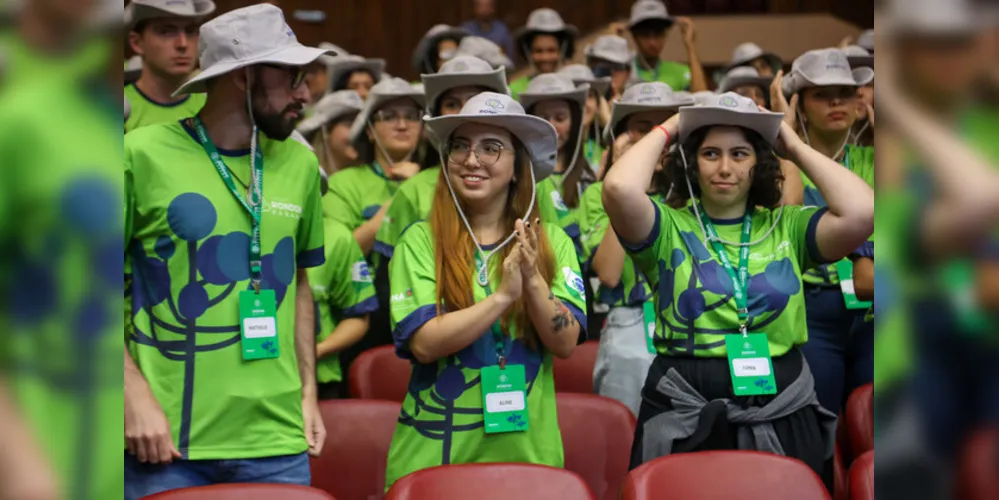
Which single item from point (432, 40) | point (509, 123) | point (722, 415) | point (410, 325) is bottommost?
point (722, 415)

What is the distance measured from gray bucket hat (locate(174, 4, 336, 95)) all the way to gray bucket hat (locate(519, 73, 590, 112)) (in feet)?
6.82

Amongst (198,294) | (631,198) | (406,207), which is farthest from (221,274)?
(406,207)

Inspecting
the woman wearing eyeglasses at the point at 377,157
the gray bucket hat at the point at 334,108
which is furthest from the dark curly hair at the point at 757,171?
the gray bucket hat at the point at 334,108

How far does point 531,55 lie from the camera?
6.54 meters

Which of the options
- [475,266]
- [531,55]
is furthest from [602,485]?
[531,55]

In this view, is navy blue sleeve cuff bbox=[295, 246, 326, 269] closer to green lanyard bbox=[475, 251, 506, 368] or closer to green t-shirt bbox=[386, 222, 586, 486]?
green t-shirt bbox=[386, 222, 586, 486]

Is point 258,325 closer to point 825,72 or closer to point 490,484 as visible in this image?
point 490,484

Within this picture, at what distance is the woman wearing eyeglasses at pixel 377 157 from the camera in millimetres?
4309

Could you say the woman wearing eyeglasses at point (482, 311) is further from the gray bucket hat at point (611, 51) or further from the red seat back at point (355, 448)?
the gray bucket hat at point (611, 51)

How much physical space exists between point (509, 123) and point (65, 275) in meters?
2.30

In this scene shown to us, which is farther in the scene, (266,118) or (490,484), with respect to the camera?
(266,118)

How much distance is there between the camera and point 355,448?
106 inches

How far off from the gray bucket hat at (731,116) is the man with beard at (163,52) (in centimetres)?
172

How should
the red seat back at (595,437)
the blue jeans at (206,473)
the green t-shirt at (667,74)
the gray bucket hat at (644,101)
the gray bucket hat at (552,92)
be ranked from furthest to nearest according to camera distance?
the green t-shirt at (667,74)
the gray bucket hat at (552,92)
the gray bucket hat at (644,101)
the red seat back at (595,437)
the blue jeans at (206,473)
